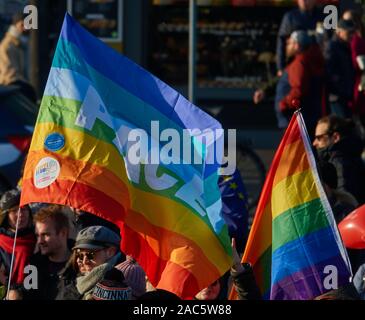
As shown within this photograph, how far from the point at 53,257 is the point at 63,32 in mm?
1453

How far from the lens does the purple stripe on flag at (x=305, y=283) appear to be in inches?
265

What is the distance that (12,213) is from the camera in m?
8.77

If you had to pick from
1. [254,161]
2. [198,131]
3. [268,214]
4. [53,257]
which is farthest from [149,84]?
[254,161]

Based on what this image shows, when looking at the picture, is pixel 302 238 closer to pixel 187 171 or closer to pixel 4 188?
pixel 187 171

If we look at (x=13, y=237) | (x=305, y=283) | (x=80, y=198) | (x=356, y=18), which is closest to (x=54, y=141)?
(x=80, y=198)

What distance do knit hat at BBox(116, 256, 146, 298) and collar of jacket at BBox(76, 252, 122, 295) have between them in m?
0.07

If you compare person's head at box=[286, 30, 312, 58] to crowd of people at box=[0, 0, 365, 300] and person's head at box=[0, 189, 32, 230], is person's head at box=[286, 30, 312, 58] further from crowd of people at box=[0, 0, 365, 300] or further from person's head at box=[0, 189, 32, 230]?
person's head at box=[0, 189, 32, 230]

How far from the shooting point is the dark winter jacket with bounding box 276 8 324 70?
1367 cm

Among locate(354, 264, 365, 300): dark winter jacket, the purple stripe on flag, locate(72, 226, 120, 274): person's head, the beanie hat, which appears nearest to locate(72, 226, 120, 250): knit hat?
locate(72, 226, 120, 274): person's head

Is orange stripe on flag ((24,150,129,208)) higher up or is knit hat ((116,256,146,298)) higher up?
orange stripe on flag ((24,150,129,208))

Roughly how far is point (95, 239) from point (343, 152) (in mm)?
3097

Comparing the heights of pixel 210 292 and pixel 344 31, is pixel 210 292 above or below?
below

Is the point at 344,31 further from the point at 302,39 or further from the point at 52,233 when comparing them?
the point at 52,233

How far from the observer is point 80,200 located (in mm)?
6965
